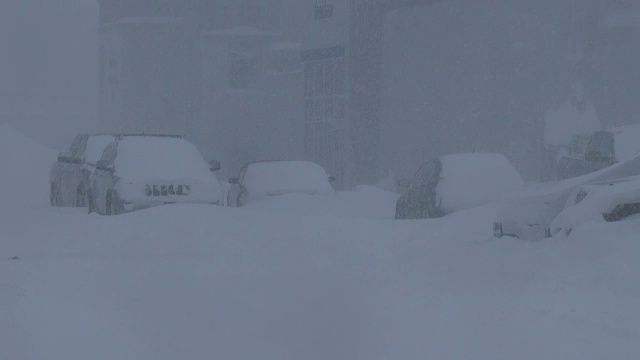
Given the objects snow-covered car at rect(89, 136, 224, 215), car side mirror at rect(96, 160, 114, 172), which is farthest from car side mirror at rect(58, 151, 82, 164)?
car side mirror at rect(96, 160, 114, 172)

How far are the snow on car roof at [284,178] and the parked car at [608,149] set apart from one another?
4380 mm

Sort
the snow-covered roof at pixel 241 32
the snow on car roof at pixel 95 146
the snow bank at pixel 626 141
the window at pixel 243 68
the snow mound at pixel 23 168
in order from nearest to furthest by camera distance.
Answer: the snow bank at pixel 626 141 → the snow on car roof at pixel 95 146 → the snow mound at pixel 23 168 → the snow-covered roof at pixel 241 32 → the window at pixel 243 68

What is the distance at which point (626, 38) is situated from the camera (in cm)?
2253

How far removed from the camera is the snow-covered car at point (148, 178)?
1538 cm

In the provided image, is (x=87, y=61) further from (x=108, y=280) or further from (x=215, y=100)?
(x=108, y=280)

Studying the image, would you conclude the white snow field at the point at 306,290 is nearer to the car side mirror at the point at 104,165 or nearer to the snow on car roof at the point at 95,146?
the car side mirror at the point at 104,165

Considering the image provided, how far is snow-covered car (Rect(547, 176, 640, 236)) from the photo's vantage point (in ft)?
31.9

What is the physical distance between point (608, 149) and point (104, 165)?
7811mm

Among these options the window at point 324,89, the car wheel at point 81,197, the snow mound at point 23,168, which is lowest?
the snow mound at point 23,168

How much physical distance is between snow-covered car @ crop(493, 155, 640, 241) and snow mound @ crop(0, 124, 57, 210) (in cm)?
1385

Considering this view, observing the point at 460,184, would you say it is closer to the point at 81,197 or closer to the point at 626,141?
the point at 626,141

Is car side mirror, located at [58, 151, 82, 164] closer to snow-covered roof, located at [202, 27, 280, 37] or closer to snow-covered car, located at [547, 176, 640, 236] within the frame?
snow-covered car, located at [547, 176, 640, 236]

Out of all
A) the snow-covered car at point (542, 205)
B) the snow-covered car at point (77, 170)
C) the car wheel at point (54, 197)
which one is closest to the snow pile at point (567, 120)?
the snow-covered car at point (77, 170)

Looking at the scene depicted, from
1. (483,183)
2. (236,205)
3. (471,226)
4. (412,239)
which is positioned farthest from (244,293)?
(236,205)
